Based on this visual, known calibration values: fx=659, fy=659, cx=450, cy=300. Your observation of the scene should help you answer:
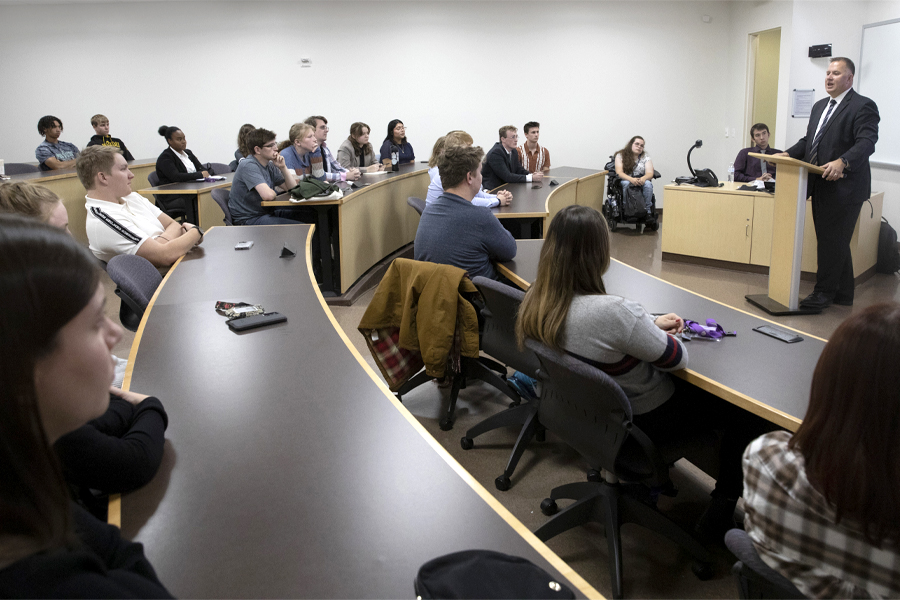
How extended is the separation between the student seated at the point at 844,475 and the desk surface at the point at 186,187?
5723 mm

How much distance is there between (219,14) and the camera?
9.17m

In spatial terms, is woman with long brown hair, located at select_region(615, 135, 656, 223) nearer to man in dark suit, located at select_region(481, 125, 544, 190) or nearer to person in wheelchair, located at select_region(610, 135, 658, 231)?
person in wheelchair, located at select_region(610, 135, 658, 231)

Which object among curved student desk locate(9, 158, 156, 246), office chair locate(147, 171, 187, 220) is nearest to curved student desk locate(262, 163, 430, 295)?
office chair locate(147, 171, 187, 220)

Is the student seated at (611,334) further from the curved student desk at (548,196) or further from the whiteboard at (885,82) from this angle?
the whiteboard at (885,82)

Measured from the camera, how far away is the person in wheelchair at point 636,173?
7828mm

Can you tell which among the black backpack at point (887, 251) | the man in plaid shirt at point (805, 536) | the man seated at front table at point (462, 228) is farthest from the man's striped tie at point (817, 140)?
the man in plaid shirt at point (805, 536)

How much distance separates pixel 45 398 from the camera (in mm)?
699

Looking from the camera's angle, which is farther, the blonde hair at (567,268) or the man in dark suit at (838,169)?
the man in dark suit at (838,169)

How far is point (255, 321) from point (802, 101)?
24.5ft

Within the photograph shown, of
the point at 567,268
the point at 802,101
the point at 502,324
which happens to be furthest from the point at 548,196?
the point at 802,101

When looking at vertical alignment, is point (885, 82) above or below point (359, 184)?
above

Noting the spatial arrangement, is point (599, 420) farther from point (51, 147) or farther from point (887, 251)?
point (51, 147)

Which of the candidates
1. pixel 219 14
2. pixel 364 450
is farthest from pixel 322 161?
pixel 364 450

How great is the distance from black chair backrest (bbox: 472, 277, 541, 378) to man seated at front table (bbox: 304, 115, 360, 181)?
11.7 feet
